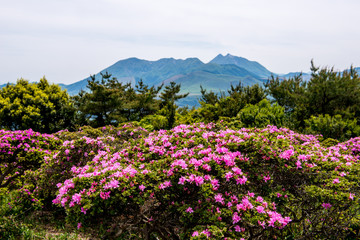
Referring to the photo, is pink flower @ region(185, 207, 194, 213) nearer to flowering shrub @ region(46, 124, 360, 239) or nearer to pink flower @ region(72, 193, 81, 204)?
flowering shrub @ region(46, 124, 360, 239)

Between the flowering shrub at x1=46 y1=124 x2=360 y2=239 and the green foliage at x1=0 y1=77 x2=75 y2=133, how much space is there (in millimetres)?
12965

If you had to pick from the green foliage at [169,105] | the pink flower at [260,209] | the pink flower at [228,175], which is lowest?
the green foliage at [169,105]

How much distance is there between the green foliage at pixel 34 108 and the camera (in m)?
14.4

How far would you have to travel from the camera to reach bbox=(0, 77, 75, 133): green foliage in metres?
14.4

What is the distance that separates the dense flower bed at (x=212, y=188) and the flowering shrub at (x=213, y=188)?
13mm

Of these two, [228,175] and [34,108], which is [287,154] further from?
[34,108]

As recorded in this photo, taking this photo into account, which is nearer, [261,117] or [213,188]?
[213,188]

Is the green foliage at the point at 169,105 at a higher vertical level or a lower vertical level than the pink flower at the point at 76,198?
lower

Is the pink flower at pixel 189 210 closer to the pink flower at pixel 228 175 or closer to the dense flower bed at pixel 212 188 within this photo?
the dense flower bed at pixel 212 188

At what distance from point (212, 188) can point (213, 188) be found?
0.09 ft

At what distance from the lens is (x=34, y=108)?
14641 millimetres

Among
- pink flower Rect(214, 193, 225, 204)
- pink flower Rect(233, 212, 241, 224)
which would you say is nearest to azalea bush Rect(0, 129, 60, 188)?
pink flower Rect(214, 193, 225, 204)

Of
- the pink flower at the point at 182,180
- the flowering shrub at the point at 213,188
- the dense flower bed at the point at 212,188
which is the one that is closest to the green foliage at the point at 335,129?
the dense flower bed at the point at 212,188

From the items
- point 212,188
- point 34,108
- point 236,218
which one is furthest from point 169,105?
point 236,218
